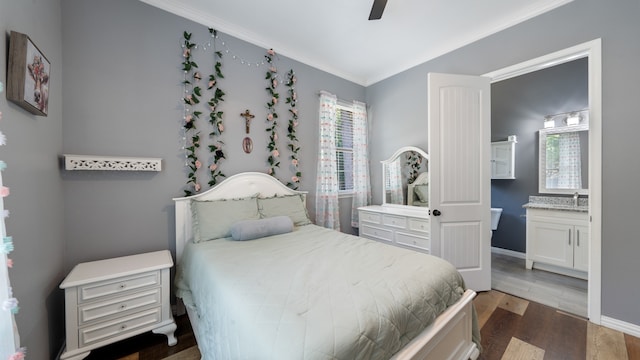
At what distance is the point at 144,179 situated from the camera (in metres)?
2.06

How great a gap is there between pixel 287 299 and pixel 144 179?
1801 millimetres

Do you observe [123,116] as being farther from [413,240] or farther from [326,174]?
[413,240]

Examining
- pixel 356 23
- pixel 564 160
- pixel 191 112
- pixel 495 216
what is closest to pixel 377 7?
pixel 356 23

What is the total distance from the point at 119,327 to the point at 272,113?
2.34 metres

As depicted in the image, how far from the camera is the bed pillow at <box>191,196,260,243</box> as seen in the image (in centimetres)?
205

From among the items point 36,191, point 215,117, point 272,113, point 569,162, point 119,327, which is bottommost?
point 119,327

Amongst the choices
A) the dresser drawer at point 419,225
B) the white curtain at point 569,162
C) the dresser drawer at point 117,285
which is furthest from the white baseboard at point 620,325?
the dresser drawer at point 117,285

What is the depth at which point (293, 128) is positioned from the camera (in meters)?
3.01

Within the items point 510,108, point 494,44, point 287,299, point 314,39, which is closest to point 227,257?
point 287,299

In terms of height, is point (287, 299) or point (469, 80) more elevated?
point (469, 80)

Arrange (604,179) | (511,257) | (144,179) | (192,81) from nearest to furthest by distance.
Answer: (604,179)
(144,179)
(192,81)
(511,257)

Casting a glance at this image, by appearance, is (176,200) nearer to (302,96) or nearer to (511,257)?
(302,96)

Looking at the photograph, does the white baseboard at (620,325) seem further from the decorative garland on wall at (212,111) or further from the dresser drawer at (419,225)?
the decorative garland on wall at (212,111)

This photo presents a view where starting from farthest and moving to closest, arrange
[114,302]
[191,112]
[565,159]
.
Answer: [565,159] < [191,112] < [114,302]
